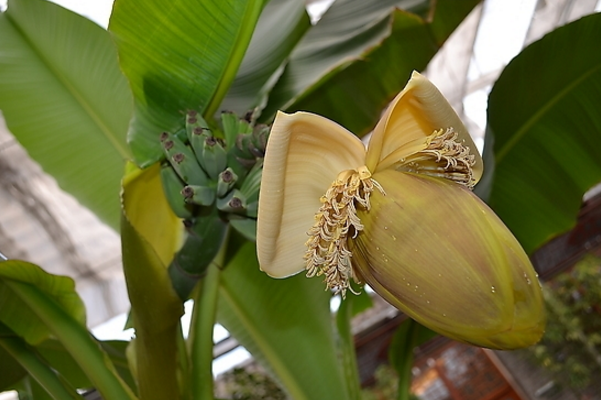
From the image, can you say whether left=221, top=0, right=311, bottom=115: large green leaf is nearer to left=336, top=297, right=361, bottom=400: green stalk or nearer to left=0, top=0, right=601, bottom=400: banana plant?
left=0, top=0, right=601, bottom=400: banana plant

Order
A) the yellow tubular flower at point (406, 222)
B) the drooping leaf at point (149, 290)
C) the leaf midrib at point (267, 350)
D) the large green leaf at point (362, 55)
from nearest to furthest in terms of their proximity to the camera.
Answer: the yellow tubular flower at point (406, 222) → the drooping leaf at point (149, 290) → the large green leaf at point (362, 55) → the leaf midrib at point (267, 350)

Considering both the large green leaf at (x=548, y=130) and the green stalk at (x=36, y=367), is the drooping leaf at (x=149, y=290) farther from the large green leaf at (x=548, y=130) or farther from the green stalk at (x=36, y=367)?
the large green leaf at (x=548, y=130)

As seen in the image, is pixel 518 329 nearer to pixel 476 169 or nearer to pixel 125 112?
pixel 476 169

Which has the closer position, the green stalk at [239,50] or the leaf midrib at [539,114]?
the green stalk at [239,50]

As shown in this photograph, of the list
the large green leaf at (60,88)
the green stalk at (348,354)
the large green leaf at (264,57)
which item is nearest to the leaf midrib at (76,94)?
the large green leaf at (60,88)

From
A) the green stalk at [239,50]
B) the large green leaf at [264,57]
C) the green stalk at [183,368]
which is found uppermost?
the large green leaf at [264,57]

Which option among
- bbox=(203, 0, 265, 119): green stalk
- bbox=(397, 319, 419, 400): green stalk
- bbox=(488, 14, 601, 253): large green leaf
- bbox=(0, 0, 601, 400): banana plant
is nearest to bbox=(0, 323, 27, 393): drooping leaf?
bbox=(0, 0, 601, 400): banana plant

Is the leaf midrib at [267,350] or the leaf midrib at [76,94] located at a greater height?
the leaf midrib at [76,94]

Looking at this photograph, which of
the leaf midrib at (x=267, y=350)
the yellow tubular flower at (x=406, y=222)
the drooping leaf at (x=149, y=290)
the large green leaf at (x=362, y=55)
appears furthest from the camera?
the leaf midrib at (x=267, y=350)
